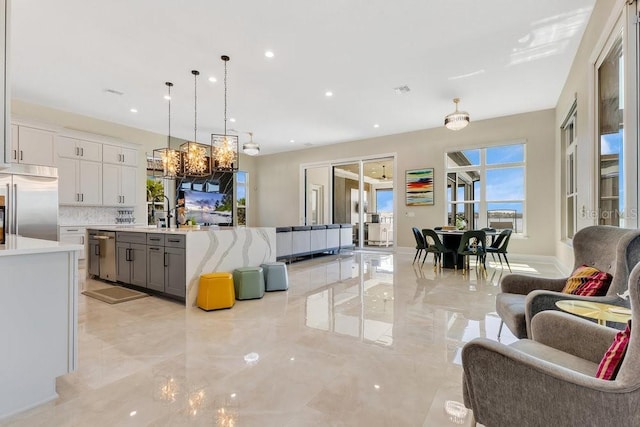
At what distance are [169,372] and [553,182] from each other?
803 cm

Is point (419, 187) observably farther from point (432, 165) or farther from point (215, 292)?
point (215, 292)

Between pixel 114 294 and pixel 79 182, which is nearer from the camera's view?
pixel 114 294

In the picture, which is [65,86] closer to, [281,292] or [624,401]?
[281,292]

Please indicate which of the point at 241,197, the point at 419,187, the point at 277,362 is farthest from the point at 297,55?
the point at 241,197

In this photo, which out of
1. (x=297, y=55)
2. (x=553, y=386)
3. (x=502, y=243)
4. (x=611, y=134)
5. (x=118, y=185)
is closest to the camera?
(x=553, y=386)

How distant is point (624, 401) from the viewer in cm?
100

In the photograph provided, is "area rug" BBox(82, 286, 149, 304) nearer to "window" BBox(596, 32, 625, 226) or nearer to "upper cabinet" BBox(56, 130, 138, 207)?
"upper cabinet" BBox(56, 130, 138, 207)

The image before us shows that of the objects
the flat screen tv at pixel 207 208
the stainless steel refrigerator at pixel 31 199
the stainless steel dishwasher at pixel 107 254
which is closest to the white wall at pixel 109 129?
the stainless steel refrigerator at pixel 31 199

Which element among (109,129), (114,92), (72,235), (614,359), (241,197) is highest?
(114,92)

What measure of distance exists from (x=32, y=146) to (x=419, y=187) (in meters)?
8.74

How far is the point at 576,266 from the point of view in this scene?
251 cm

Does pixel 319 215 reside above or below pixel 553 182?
below

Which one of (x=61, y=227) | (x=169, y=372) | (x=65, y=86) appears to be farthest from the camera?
(x=61, y=227)

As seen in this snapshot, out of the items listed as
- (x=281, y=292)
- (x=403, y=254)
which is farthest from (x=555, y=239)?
(x=281, y=292)
